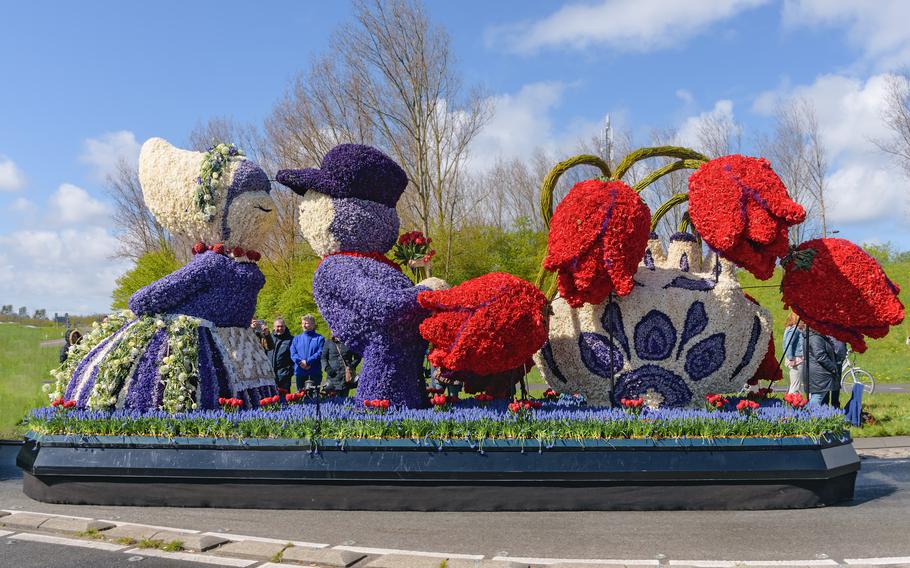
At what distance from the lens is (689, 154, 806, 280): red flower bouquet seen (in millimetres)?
5453

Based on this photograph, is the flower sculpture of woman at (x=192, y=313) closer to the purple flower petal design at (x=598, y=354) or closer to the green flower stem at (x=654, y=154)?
the purple flower petal design at (x=598, y=354)

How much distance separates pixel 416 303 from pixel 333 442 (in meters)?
1.25

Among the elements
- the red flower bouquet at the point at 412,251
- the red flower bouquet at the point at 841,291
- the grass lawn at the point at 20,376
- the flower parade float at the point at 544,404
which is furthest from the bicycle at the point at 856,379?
the grass lawn at the point at 20,376

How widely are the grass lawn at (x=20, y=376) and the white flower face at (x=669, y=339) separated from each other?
26.3 feet

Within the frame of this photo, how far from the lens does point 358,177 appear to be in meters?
5.88

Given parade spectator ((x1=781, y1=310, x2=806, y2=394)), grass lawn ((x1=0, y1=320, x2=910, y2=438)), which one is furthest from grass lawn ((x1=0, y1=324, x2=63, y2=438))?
parade spectator ((x1=781, y1=310, x2=806, y2=394))

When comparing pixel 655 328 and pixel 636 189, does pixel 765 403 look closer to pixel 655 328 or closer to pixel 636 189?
pixel 655 328

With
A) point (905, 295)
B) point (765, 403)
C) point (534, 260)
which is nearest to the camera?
point (765, 403)

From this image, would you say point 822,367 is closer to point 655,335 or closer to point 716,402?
point 716,402

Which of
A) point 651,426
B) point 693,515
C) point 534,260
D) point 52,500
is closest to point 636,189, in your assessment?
point 651,426

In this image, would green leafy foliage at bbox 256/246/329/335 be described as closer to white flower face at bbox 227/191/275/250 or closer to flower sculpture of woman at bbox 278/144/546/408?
white flower face at bbox 227/191/275/250

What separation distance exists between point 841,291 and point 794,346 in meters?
3.50

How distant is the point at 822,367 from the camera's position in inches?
332

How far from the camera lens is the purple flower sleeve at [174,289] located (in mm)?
5871
